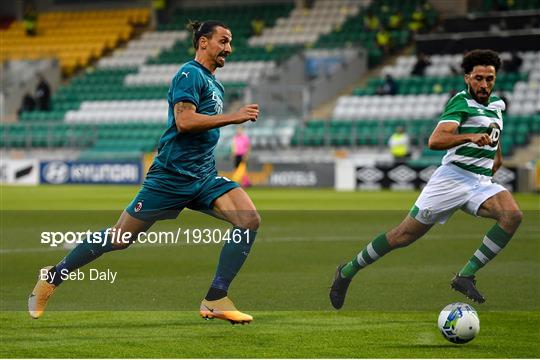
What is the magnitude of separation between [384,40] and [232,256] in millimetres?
29568

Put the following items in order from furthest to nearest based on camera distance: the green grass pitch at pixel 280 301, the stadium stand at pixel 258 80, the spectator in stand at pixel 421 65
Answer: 1. the spectator in stand at pixel 421 65
2. the stadium stand at pixel 258 80
3. the green grass pitch at pixel 280 301

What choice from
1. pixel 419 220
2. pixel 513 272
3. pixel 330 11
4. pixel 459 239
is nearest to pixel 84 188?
pixel 330 11

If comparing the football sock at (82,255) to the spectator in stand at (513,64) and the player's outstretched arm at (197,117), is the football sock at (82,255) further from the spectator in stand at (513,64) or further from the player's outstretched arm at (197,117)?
the spectator in stand at (513,64)

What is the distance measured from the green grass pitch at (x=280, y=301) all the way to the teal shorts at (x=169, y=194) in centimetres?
87

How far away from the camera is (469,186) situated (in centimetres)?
920

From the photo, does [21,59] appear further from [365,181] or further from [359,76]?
[365,181]

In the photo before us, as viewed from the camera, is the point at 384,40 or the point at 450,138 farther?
the point at 384,40

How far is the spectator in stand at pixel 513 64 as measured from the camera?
33312mm

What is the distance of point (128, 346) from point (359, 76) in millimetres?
30362

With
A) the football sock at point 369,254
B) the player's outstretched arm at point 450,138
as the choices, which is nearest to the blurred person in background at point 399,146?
the football sock at point 369,254

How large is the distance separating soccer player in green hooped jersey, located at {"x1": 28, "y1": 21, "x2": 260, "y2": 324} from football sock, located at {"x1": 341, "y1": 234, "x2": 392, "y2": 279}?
1.40 m

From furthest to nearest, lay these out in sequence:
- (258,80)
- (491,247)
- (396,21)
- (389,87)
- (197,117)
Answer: (258,80)
(396,21)
(389,87)
(491,247)
(197,117)

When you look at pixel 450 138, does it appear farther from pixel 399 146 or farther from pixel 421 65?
pixel 421 65

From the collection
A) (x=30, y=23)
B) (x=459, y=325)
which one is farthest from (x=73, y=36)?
(x=459, y=325)
